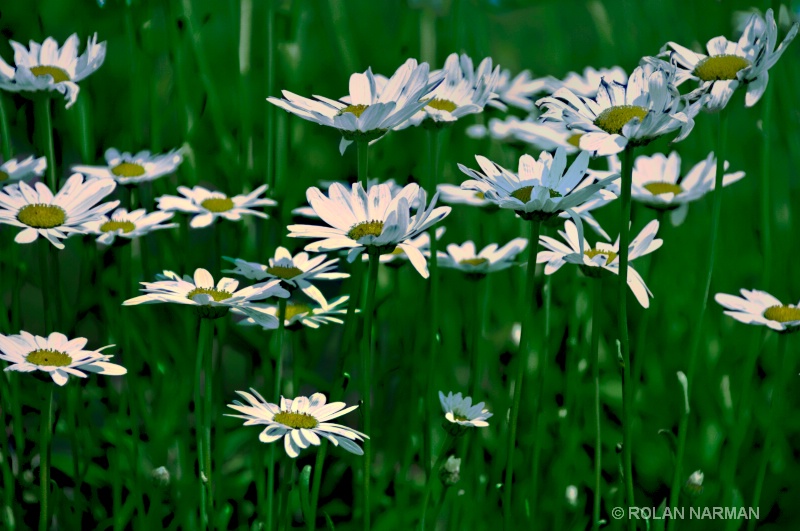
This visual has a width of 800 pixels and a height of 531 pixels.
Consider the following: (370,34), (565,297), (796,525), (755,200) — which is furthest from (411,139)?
(796,525)

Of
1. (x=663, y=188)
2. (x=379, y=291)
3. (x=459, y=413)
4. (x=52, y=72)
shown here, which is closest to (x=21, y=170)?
(x=52, y=72)

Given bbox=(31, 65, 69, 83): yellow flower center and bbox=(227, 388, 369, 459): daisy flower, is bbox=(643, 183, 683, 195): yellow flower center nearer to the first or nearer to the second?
bbox=(227, 388, 369, 459): daisy flower

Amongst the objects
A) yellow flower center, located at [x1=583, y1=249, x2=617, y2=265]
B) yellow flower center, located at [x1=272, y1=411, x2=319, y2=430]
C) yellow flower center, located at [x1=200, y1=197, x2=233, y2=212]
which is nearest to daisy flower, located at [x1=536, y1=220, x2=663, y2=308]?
yellow flower center, located at [x1=583, y1=249, x2=617, y2=265]

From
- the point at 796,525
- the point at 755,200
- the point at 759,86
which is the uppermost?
the point at 759,86

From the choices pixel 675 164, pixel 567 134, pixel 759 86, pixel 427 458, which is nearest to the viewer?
pixel 759 86

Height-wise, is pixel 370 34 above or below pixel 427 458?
above

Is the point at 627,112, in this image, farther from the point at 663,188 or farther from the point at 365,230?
the point at 663,188

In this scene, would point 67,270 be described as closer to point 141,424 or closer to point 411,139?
point 141,424

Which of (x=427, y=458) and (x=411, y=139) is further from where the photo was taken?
(x=411, y=139)
